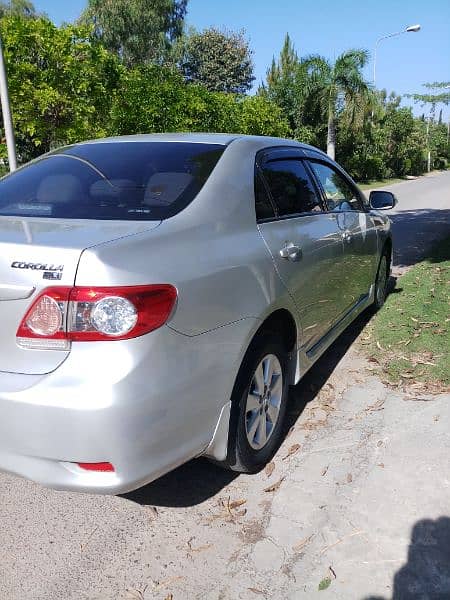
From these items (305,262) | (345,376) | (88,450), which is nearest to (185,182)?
(305,262)

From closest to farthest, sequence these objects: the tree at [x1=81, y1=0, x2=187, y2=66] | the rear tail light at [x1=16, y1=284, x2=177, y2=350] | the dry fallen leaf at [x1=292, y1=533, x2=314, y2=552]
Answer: the rear tail light at [x1=16, y1=284, x2=177, y2=350] → the dry fallen leaf at [x1=292, y1=533, x2=314, y2=552] → the tree at [x1=81, y1=0, x2=187, y2=66]

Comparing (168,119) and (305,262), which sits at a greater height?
(168,119)

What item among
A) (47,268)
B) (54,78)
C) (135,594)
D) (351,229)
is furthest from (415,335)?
(54,78)

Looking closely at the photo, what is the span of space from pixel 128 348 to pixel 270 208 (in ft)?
4.63

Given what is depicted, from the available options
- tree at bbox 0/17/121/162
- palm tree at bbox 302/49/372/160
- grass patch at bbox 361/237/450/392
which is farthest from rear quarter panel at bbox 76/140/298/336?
palm tree at bbox 302/49/372/160

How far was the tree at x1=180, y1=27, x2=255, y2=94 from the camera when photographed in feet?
139

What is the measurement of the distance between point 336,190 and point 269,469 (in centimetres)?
238

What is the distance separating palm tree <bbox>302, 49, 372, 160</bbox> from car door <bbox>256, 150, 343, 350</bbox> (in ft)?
75.3

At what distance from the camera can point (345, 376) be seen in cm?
431

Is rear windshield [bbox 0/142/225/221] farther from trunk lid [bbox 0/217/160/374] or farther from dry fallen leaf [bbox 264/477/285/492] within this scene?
dry fallen leaf [bbox 264/477/285/492]

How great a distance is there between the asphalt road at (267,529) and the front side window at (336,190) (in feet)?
5.59

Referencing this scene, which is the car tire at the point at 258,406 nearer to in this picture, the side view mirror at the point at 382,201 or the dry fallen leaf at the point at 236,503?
the dry fallen leaf at the point at 236,503

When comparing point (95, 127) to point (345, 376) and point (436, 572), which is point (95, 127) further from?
→ point (436, 572)

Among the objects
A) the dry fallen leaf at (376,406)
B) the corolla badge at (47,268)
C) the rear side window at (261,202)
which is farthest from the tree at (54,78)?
the corolla badge at (47,268)
